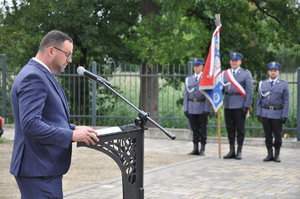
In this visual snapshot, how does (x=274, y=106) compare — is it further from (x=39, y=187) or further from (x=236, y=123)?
(x=39, y=187)

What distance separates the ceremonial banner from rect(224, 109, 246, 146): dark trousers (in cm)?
28

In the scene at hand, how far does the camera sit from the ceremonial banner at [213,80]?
10742mm

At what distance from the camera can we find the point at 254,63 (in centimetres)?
1792

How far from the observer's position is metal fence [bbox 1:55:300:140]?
14.0 m

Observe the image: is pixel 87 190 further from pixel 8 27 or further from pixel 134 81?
pixel 8 27

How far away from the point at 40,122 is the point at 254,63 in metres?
15.1

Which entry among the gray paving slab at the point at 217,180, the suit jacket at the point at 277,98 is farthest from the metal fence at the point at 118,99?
the suit jacket at the point at 277,98

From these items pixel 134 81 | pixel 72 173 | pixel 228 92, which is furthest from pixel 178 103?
pixel 72 173

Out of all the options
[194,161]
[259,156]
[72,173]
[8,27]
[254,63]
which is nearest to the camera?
[72,173]

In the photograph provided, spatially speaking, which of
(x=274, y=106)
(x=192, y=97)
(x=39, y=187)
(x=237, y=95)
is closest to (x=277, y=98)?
(x=274, y=106)

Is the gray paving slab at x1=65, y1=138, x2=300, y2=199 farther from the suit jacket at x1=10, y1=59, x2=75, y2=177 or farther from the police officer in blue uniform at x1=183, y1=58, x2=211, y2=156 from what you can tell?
the suit jacket at x1=10, y1=59, x2=75, y2=177

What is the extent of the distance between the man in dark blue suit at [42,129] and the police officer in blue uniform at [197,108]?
753 centimetres

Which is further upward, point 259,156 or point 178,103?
A: point 178,103

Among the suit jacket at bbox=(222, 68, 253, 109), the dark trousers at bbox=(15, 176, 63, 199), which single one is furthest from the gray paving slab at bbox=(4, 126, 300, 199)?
the dark trousers at bbox=(15, 176, 63, 199)
